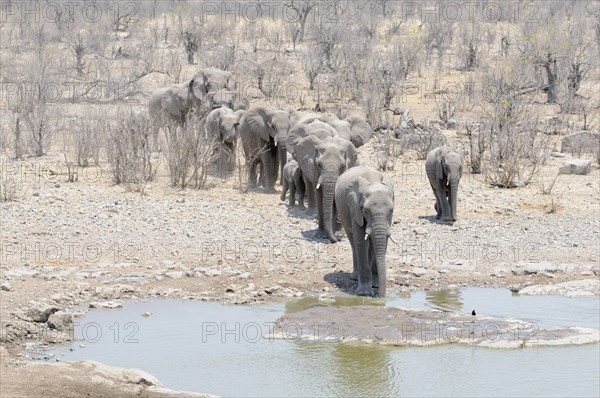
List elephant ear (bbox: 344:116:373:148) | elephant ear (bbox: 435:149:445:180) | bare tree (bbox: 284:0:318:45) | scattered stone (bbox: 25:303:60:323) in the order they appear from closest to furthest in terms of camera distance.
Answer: scattered stone (bbox: 25:303:60:323), elephant ear (bbox: 435:149:445:180), elephant ear (bbox: 344:116:373:148), bare tree (bbox: 284:0:318:45)

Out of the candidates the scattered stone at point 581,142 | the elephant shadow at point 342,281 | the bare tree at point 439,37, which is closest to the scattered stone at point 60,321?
the elephant shadow at point 342,281

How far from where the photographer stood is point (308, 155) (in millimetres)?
15875

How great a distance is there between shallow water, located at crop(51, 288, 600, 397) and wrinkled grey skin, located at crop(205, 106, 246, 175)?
6625 mm

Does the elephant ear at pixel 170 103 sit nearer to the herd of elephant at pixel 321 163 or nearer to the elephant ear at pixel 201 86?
the herd of elephant at pixel 321 163

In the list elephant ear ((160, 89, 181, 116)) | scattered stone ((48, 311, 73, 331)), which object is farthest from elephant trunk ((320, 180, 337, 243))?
elephant ear ((160, 89, 181, 116))

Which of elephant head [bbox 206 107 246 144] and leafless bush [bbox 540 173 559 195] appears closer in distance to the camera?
leafless bush [bbox 540 173 559 195]

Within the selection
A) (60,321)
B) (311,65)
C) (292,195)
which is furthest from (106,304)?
(311,65)

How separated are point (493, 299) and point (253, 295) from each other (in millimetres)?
2806

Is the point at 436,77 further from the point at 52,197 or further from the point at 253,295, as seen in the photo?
the point at 253,295

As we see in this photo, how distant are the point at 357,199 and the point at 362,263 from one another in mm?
746

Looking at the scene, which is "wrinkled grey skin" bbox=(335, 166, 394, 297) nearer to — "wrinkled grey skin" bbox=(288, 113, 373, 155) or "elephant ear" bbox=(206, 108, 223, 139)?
"wrinkled grey skin" bbox=(288, 113, 373, 155)

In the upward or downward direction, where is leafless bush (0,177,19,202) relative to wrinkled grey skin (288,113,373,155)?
downward

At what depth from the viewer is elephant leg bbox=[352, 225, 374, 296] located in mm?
13148

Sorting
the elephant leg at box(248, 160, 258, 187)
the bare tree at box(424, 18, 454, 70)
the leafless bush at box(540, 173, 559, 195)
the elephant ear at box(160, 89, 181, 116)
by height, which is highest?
the bare tree at box(424, 18, 454, 70)
